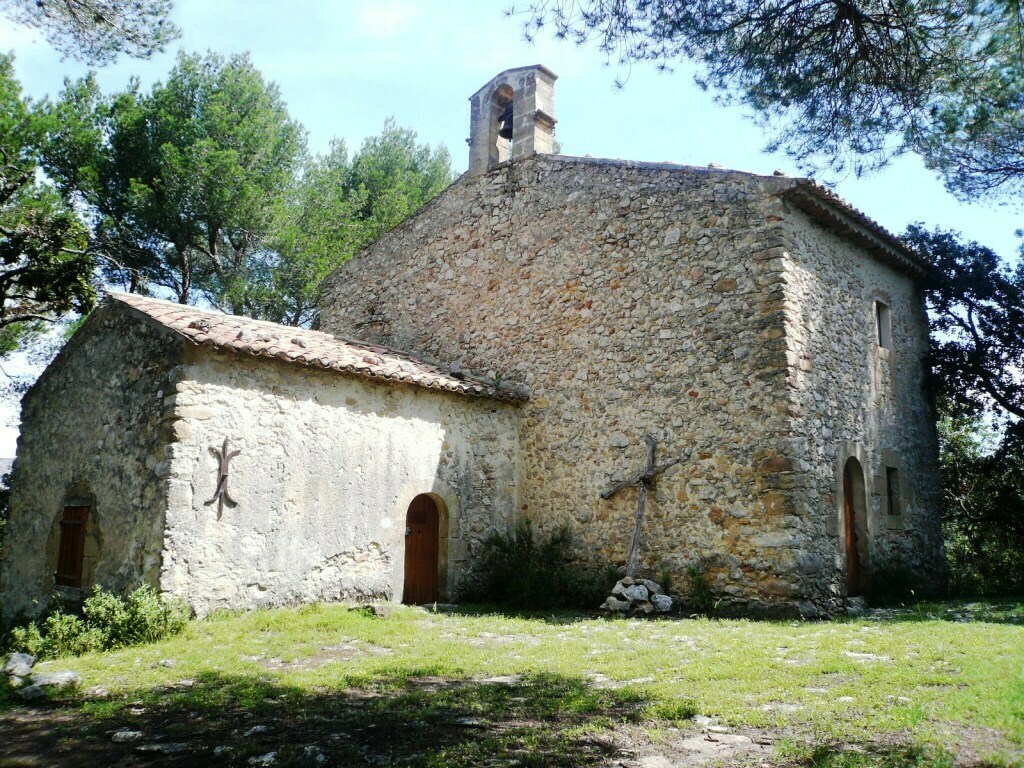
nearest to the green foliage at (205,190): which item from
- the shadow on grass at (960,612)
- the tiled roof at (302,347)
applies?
the tiled roof at (302,347)

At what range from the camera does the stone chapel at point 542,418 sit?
7801 millimetres

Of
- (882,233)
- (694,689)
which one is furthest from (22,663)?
(882,233)

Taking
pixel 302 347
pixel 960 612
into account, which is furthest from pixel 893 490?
pixel 302 347

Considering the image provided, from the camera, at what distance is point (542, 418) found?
10.7 meters

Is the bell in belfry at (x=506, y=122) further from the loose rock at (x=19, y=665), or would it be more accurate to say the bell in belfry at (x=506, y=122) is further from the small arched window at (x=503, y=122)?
the loose rock at (x=19, y=665)

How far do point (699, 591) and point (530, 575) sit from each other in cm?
217

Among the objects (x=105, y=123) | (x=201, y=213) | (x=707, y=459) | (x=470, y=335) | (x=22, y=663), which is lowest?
(x=22, y=663)

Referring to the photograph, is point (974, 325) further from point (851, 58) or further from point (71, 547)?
point (71, 547)

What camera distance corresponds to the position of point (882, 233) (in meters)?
10.4

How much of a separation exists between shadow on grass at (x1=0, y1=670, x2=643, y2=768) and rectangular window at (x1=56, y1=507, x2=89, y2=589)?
4.32 meters

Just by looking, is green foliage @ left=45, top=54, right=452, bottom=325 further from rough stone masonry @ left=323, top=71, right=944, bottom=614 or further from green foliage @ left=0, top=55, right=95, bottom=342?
rough stone masonry @ left=323, top=71, right=944, bottom=614

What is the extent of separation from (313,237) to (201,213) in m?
2.78

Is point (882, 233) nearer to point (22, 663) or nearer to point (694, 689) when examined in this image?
point (694, 689)

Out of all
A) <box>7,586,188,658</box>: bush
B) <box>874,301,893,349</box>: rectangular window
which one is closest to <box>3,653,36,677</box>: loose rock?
<box>7,586,188,658</box>: bush
